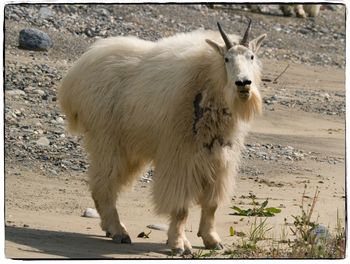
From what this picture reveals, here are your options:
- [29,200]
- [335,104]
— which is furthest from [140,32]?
[29,200]

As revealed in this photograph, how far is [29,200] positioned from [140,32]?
10.2 meters

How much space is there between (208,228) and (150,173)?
133 inches

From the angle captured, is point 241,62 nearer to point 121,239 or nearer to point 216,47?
point 216,47

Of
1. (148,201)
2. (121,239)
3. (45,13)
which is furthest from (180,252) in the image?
(45,13)

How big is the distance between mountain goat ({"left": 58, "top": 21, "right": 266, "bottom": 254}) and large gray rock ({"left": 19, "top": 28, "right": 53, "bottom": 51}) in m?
7.85

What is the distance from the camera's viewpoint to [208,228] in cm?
1000

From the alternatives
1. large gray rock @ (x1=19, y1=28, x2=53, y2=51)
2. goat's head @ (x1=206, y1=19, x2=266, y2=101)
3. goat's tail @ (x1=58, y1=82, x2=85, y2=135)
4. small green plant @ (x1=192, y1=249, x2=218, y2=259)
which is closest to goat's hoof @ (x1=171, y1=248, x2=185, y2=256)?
small green plant @ (x1=192, y1=249, x2=218, y2=259)

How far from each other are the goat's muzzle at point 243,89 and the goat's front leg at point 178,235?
1.18 m

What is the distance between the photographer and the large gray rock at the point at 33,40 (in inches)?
725

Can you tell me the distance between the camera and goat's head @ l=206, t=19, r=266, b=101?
30.7ft

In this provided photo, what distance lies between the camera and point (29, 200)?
38.3ft

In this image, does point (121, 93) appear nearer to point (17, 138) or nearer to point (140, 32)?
point (17, 138)

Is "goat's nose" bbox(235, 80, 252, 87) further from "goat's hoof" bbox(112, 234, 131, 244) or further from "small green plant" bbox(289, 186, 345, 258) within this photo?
"goat's hoof" bbox(112, 234, 131, 244)

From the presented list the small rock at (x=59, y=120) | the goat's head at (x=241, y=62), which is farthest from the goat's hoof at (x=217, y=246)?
the small rock at (x=59, y=120)
